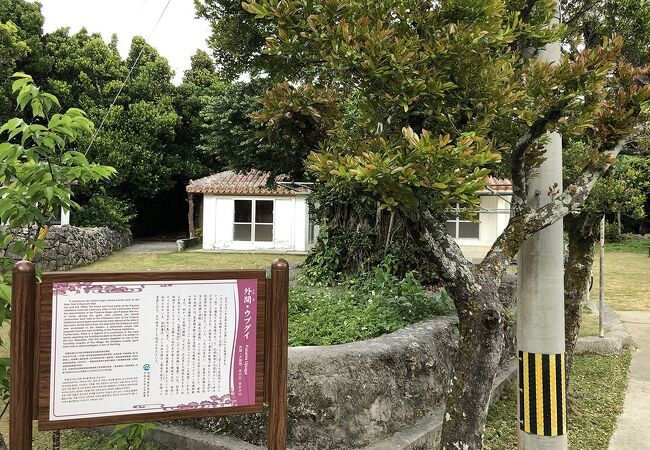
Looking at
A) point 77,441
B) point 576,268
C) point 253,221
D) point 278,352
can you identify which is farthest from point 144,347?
point 253,221

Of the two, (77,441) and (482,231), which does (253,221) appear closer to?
(482,231)

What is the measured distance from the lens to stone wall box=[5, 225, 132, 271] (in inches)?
529

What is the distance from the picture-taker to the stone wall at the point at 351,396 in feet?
11.6

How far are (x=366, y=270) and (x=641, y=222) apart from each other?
956 inches

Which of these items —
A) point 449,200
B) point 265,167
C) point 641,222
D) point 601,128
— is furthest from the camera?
point 641,222

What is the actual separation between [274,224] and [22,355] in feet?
55.2

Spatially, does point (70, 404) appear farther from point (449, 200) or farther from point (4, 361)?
point (449, 200)

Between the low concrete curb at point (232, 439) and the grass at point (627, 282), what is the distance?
329 inches

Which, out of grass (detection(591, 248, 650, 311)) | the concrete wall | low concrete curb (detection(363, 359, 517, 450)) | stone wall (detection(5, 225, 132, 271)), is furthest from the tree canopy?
the concrete wall

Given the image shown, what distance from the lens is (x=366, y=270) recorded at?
803cm

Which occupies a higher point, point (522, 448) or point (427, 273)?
point (427, 273)

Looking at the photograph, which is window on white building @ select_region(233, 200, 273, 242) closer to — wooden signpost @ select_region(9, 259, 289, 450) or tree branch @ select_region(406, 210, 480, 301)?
tree branch @ select_region(406, 210, 480, 301)

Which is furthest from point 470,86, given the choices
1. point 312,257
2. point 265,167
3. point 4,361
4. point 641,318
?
point 641,318

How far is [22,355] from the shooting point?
209 cm
